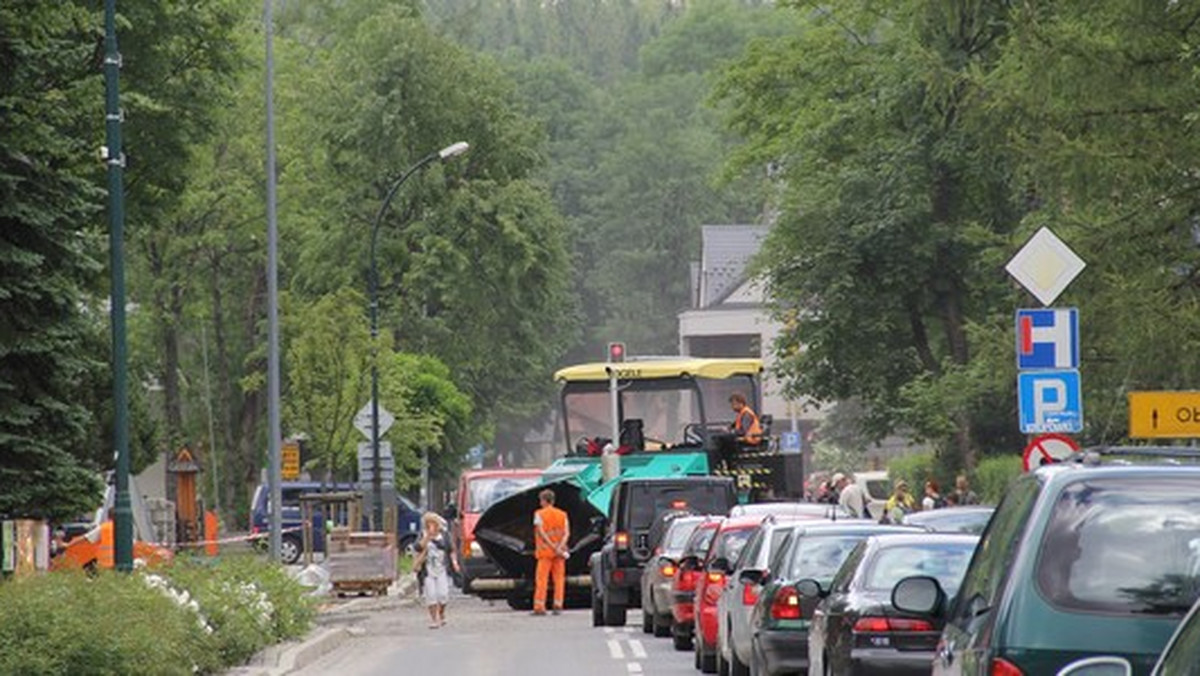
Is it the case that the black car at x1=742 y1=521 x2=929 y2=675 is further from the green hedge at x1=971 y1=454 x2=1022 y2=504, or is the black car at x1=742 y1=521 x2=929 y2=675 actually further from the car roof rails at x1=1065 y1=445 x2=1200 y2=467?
the green hedge at x1=971 y1=454 x2=1022 y2=504

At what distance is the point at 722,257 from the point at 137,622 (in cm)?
10181

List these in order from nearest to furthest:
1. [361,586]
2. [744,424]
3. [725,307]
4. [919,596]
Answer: [919,596] → [744,424] → [361,586] → [725,307]

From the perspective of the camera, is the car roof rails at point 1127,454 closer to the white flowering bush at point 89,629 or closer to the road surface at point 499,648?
the white flowering bush at point 89,629

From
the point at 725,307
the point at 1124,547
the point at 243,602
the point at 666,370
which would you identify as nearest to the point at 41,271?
the point at 243,602

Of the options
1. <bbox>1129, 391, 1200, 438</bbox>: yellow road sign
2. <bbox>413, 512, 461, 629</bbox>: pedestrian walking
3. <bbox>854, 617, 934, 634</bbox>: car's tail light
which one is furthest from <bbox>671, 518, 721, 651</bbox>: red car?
<bbox>854, 617, 934, 634</bbox>: car's tail light

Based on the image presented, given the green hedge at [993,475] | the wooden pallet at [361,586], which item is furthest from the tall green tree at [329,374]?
the green hedge at [993,475]

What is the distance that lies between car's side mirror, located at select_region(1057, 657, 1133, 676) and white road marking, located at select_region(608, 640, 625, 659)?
18.7 meters

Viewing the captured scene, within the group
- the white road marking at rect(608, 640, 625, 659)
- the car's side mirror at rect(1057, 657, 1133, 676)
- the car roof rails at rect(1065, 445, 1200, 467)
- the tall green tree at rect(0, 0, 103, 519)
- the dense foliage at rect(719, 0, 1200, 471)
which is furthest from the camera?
the dense foliage at rect(719, 0, 1200, 471)

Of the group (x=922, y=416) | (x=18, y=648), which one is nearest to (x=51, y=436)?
(x=18, y=648)

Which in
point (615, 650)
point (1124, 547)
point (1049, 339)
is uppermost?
point (1049, 339)

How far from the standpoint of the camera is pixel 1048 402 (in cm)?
2197

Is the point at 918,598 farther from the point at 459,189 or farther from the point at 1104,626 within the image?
the point at 459,189

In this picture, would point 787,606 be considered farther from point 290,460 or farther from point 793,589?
point 290,460

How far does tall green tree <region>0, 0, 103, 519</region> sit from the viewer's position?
1027 inches
